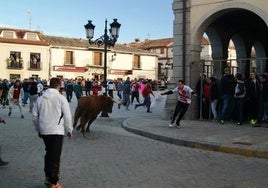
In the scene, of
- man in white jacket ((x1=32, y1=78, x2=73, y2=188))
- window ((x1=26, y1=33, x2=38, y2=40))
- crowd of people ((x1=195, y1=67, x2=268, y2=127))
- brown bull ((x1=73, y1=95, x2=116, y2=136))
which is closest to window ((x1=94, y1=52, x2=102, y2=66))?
window ((x1=26, y1=33, x2=38, y2=40))

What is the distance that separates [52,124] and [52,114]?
0.46ft

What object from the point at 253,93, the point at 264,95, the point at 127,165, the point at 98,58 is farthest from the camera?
the point at 98,58

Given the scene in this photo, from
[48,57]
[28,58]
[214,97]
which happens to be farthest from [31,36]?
[214,97]

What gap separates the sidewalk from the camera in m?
9.79

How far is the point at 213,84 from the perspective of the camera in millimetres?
15094

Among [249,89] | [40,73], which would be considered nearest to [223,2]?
[249,89]

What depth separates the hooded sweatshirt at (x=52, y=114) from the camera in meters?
6.23

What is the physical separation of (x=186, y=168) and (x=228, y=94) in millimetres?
6886

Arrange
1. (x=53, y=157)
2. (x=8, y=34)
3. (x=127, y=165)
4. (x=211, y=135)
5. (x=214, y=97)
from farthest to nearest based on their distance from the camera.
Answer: (x=8, y=34), (x=214, y=97), (x=211, y=135), (x=127, y=165), (x=53, y=157)

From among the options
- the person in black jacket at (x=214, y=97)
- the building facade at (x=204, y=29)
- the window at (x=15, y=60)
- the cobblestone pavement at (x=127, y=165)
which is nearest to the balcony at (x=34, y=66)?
the window at (x=15, y=60)

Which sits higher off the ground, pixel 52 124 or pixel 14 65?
pixel 14 65

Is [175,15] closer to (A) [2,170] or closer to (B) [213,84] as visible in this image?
(B) [213,84]

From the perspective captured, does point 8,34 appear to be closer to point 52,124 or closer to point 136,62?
point 136,62

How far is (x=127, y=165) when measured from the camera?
320 inches
